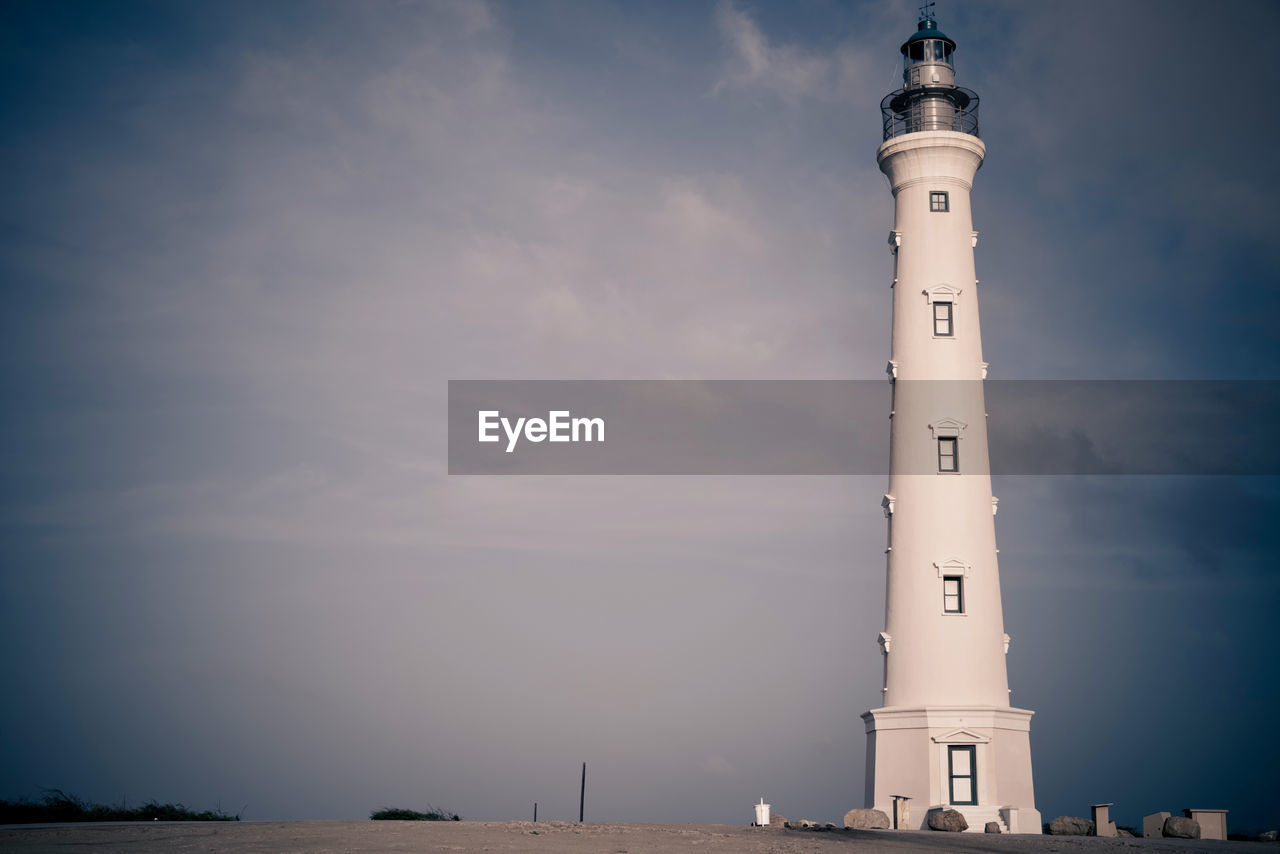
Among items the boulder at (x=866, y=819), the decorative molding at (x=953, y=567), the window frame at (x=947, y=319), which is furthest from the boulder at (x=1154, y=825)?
the window frame at (x=947, y=319)

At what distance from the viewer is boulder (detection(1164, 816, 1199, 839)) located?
30.6 m

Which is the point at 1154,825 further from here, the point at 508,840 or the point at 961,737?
the point at 508,840

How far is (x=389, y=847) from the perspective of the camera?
21656mm

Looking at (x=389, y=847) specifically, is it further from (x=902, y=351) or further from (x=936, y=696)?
(x=902, y=351)

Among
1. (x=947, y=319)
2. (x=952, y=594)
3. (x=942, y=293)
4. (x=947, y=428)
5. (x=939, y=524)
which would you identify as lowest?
(x=952, y=594)

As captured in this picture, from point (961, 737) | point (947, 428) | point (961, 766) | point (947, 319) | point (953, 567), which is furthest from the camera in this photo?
point (947, 319)

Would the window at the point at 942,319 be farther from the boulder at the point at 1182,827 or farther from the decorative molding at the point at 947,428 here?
the boulder at the point at 1182,827

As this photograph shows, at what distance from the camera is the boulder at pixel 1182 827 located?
100 ft

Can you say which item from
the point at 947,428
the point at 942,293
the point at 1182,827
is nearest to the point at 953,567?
the point at 947,428

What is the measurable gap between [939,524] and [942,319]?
7.22m

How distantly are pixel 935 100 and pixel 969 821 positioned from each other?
24983 millimetres

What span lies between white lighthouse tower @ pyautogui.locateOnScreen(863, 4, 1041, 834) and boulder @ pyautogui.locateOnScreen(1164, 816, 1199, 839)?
503 centimetres

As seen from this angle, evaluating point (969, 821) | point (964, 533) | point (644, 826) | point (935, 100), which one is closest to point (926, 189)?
point (935, 100)

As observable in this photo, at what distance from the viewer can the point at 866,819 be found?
3269 centimetres
